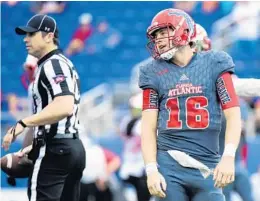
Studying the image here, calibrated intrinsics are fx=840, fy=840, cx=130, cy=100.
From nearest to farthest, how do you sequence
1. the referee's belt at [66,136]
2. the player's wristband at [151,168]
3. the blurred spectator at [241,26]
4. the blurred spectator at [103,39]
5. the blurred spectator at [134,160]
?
the player's wristband at [151,168] → the referee's belt at [66,136] → the blurred spectator at [134,160] → the blurred spectator at [241,26] → the blurred spectator at [103,39]

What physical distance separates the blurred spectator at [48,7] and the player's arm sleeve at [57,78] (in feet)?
31.3

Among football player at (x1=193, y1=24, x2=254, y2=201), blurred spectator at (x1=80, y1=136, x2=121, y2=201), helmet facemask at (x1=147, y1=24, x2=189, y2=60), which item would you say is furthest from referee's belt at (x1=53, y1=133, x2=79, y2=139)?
blurred spectator at (x1=80, y1=136, x2=121, y2=201)

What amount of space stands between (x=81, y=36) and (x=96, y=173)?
18.0ft

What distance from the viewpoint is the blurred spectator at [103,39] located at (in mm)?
14656

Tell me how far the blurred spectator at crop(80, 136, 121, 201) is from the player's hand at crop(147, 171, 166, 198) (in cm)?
488

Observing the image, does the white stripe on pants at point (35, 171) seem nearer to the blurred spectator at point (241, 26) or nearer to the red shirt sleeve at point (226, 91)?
the red shirt sleeve at point (226, 91)

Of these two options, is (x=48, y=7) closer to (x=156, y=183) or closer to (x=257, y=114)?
(x=257, y=114)

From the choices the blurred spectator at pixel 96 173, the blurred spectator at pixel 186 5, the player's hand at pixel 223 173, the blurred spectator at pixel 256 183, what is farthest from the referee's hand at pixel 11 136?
the blurred spectator at pixel 186 5

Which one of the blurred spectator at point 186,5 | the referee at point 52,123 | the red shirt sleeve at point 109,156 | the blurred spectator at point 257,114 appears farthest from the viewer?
the blurred spectator at point 186,5

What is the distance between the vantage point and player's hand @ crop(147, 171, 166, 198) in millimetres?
4176

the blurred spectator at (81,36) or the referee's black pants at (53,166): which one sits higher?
the blurred spectator at (81,36)

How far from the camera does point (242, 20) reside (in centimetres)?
1330

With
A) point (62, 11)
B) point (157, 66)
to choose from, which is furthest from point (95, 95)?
point (157, 66)

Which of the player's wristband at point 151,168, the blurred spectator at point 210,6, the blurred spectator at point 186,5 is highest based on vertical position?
the blurred spectator at point 210,6
